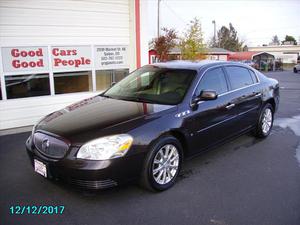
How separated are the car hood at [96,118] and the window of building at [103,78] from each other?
3.81 meters

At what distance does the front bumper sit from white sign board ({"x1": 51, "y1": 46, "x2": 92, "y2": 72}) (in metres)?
4.39

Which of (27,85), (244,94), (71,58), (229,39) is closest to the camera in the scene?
(244,94)

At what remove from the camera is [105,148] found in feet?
10.2

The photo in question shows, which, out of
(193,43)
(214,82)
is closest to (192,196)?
(214,82)

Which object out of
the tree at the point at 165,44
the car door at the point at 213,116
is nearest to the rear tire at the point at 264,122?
the car door at the point at 213,116

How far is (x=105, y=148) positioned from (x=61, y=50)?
15.8 ft

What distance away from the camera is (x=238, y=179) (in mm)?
3990

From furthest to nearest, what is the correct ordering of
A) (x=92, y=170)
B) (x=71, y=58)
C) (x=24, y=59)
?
(x=71, y=58) → (x=24, y=59) → (x=92, y=170)

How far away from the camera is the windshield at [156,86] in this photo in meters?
4.09

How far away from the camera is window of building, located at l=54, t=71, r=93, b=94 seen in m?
7.28

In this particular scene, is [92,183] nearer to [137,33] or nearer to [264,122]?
[264,122]

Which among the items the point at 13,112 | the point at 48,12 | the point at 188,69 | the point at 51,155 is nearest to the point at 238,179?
the point at 188,69

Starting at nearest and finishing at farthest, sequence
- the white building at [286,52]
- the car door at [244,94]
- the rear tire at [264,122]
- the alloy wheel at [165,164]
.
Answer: the alloy wheel at [165,164]
the car door at [244,94]
the rear tire at [264,122]
the white building at [286,52]
